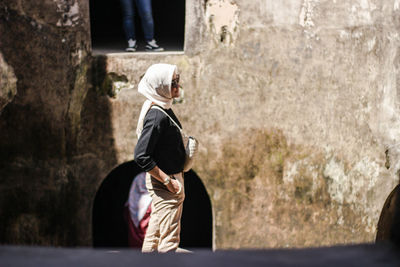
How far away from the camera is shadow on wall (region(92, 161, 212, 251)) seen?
612 cm

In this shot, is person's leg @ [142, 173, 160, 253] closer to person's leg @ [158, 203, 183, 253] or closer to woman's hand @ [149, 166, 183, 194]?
person's leg @ [158, 203, 183, 253]

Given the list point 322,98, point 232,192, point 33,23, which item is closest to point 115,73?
point 33,23

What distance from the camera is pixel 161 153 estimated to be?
323 cm

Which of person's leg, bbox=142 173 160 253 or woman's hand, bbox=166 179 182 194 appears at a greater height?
woman's hand, bbox=166 179 182 194

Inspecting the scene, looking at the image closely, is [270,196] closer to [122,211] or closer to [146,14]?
[122,211]

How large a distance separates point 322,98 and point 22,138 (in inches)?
122

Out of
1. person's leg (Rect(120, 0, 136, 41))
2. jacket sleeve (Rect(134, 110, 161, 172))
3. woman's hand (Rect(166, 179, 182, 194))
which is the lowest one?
woman's hand (Rect(166, 179, 182, 194))

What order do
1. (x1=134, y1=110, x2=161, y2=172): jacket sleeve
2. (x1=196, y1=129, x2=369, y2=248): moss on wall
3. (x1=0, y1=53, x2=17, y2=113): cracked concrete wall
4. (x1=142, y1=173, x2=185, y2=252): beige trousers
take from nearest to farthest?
(x1=134, y1=110, x2=161, y2=172): jacket sleeve → (x1=142, y1=173, x2=185, y2=252): beige trousers → (x1=0, y1=53, x2=17, y2=113): cracked concrete wall → (x1=196, y1=129, x2=369, y2=248): moss on wall

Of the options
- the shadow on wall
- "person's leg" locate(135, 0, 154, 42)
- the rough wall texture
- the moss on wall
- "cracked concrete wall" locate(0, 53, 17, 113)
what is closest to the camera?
"cracked concrete wall" locate(0, 53, 17, 113)

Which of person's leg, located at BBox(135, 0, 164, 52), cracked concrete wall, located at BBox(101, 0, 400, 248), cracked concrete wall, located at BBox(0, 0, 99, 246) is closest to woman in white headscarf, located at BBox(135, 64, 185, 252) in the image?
cracked concrete wall, located at BBox(101, 0, 400, 248)

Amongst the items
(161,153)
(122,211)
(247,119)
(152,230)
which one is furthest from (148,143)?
(122,211)

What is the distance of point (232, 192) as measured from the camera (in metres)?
5.02

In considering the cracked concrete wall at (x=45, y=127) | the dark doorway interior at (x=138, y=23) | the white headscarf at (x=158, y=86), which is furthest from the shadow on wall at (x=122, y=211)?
the white headscarf at (x=158, y=86)

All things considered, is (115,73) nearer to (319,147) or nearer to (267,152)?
(267,152)
